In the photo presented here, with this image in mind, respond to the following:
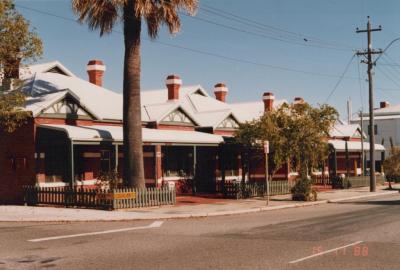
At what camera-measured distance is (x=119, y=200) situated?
21.2 metres

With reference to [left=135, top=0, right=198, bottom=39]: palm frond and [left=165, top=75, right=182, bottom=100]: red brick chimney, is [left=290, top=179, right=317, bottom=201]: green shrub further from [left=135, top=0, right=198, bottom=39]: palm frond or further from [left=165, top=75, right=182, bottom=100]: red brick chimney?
[left=165, top=75, right=182, bottom=100]: red brick chimney

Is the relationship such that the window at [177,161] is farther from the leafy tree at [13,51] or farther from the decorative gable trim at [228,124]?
the leafy tree at [13,51]

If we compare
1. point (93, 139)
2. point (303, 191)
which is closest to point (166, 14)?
point (93, 139)

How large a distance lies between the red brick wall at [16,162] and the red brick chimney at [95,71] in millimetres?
10116

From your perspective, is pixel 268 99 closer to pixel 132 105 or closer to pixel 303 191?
pixel 303 191

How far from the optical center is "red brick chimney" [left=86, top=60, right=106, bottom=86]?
3525 centimetres

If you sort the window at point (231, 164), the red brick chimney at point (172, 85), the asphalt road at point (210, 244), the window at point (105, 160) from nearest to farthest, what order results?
the asphalt road at point (210, 244), the window at point (105, 160), the window at point (231, 164), the red brick chimney at point (172, 85)

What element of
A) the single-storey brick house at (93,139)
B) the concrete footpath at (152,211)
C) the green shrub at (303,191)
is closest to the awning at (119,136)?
the single-storey brick house at (93,139)

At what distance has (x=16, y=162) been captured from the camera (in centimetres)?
2553

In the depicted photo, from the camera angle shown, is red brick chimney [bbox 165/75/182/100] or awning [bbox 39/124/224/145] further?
red brick chimney [bbox 165/75/182/100]

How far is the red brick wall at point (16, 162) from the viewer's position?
25.0 metres

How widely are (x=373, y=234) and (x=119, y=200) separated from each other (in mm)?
10675

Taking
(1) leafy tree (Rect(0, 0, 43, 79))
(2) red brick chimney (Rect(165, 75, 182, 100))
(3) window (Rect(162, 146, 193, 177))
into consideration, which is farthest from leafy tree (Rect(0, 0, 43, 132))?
(2) red brick chimney (Rect(165, 75, 182, 100))

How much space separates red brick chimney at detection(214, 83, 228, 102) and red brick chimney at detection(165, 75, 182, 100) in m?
10.3
